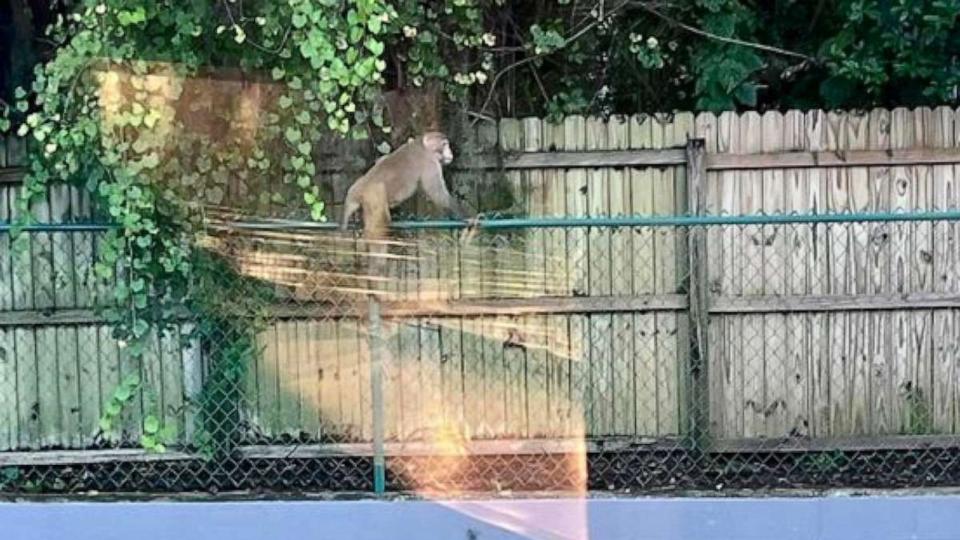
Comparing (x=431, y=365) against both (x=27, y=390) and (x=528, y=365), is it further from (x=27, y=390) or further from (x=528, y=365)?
(x=27, y=390)

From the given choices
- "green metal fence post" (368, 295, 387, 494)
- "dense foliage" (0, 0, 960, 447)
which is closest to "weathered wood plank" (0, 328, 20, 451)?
"dense foliage" (0, 0, 960, 447)

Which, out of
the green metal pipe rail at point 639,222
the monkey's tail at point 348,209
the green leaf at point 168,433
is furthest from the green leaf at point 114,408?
the monkey's tail at point 348,209

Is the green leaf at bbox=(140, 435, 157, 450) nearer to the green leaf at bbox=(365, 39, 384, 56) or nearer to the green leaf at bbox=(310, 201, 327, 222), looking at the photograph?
the green leaf at bbox=(310, 201, 327, 222)

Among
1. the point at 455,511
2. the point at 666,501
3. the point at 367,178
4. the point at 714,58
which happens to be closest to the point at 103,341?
the point at 367,178

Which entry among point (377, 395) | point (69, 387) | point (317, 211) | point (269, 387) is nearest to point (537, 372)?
point (377, 395)

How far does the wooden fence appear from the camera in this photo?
6031mm

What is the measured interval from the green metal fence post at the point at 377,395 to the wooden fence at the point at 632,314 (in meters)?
0.33

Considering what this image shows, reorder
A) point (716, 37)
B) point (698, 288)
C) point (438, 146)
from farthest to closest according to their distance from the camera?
point (716, 37) → point (698, 288) → point (438, 146)

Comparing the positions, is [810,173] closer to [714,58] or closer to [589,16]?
[714,58]

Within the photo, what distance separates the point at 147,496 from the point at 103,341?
85cm

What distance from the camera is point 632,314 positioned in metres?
6.09

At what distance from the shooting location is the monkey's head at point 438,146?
582 cm

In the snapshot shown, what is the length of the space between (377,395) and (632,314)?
1.45m

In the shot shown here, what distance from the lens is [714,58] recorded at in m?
6.43
